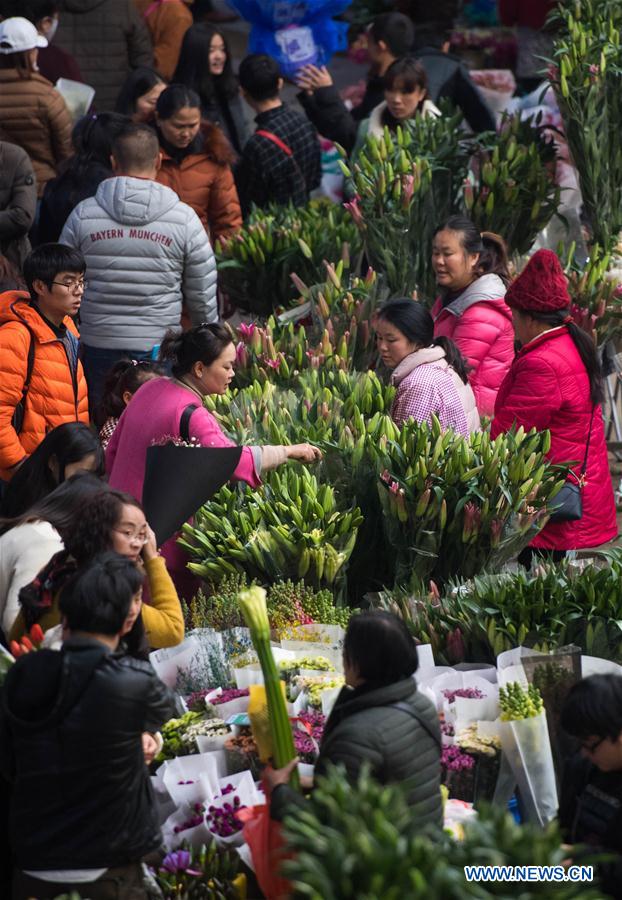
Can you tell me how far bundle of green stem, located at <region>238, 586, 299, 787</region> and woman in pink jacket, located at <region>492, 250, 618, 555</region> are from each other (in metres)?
2.36

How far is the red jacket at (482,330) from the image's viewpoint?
636 centimetres

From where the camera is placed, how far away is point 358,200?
24.7 feet

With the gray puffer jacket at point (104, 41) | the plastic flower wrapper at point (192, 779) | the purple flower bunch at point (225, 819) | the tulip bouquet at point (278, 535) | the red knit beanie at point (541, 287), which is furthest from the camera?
the gray puffer jacket at point (104, 41)

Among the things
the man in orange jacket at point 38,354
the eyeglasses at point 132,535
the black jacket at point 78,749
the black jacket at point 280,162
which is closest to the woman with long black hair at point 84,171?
the black jacket at point 280,162

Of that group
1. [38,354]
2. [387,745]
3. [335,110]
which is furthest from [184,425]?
[335,110]

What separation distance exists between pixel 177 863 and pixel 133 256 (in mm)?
3499

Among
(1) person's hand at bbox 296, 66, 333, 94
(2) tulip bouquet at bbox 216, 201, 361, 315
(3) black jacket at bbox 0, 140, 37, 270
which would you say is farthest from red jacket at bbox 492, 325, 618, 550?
(1) person's hand at bbox 296, 66, 333, 94

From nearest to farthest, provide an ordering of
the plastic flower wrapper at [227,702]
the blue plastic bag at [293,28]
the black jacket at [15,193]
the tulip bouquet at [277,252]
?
1. the plastic flower wrapper at [227,702]
2. the black jacket at [15,193]
3. the tulip bouquet at [277,252]
4. the blue plastic bag at [293,28]

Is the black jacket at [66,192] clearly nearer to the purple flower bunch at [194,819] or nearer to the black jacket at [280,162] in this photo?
the black jacket at [280,162]

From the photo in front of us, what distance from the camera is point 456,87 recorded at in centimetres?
877

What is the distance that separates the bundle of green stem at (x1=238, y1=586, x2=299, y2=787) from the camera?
3.35 meters

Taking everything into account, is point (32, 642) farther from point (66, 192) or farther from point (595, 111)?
point (595, 111)

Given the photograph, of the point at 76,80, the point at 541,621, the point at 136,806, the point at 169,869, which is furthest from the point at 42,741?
the point at 76,80

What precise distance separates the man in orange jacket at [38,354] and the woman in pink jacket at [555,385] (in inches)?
66.9
